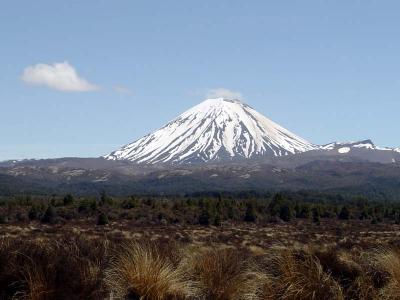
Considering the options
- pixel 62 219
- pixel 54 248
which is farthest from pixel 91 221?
pixel 54 248

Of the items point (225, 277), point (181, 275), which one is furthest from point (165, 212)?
point (225, 277)

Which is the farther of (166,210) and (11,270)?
(166,210)

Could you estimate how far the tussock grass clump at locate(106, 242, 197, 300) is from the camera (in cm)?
677

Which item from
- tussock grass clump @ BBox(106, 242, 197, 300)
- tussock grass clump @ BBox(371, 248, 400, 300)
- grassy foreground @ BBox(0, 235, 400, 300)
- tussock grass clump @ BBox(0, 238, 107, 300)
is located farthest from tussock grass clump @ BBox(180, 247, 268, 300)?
tussock grass clump @ BBox(371, 248, 400, 300)

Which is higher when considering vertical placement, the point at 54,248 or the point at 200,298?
the point at 54,248

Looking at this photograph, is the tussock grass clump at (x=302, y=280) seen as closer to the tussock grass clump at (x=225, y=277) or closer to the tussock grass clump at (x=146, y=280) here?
the tussock grass clump at (x=225, y=277)

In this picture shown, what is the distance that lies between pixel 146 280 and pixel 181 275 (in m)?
0.64

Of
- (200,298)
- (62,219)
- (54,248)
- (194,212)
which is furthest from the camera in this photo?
(194,212)

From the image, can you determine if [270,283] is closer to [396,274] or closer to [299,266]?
[299,266]

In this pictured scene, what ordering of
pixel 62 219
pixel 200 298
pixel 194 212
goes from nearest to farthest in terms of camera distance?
pixel 200 298
pixel 62 219
pixel 194 212

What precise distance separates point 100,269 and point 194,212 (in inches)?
2708

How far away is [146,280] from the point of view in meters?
6.80

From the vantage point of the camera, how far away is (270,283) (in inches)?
283

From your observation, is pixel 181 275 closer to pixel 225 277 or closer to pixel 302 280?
pixel 225 277
